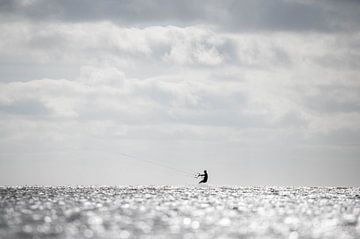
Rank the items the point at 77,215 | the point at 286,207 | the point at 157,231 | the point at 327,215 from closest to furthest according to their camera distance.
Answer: the point at 157,231
the point at 77,215
the point at 327,215
the point at 286,207

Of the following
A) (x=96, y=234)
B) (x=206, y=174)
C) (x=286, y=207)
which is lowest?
A: (x=96, y=234)

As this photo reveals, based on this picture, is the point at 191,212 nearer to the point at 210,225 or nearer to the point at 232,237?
the point at 210,225

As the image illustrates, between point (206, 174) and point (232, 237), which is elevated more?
point (206, 174)

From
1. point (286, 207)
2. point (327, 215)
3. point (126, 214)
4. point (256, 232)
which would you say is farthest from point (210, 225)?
point (286, 207)

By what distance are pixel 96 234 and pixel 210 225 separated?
40.7 ft

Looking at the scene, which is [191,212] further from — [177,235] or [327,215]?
[177,235]

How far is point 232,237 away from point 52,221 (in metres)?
15.7

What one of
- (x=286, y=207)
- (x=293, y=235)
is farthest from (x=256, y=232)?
(x=286, y=207)

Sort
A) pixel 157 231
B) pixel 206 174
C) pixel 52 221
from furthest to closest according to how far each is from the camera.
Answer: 1. pixel 206 174
2. pixel 52 221
3. pixel 157 231

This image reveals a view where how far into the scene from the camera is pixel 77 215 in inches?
2527

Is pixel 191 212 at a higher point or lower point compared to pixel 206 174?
lower

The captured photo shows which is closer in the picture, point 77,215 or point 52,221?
point 52,221

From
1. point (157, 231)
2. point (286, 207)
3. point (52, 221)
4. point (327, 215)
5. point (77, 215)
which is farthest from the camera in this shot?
point (286, 207)

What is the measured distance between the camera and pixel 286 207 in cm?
8150
